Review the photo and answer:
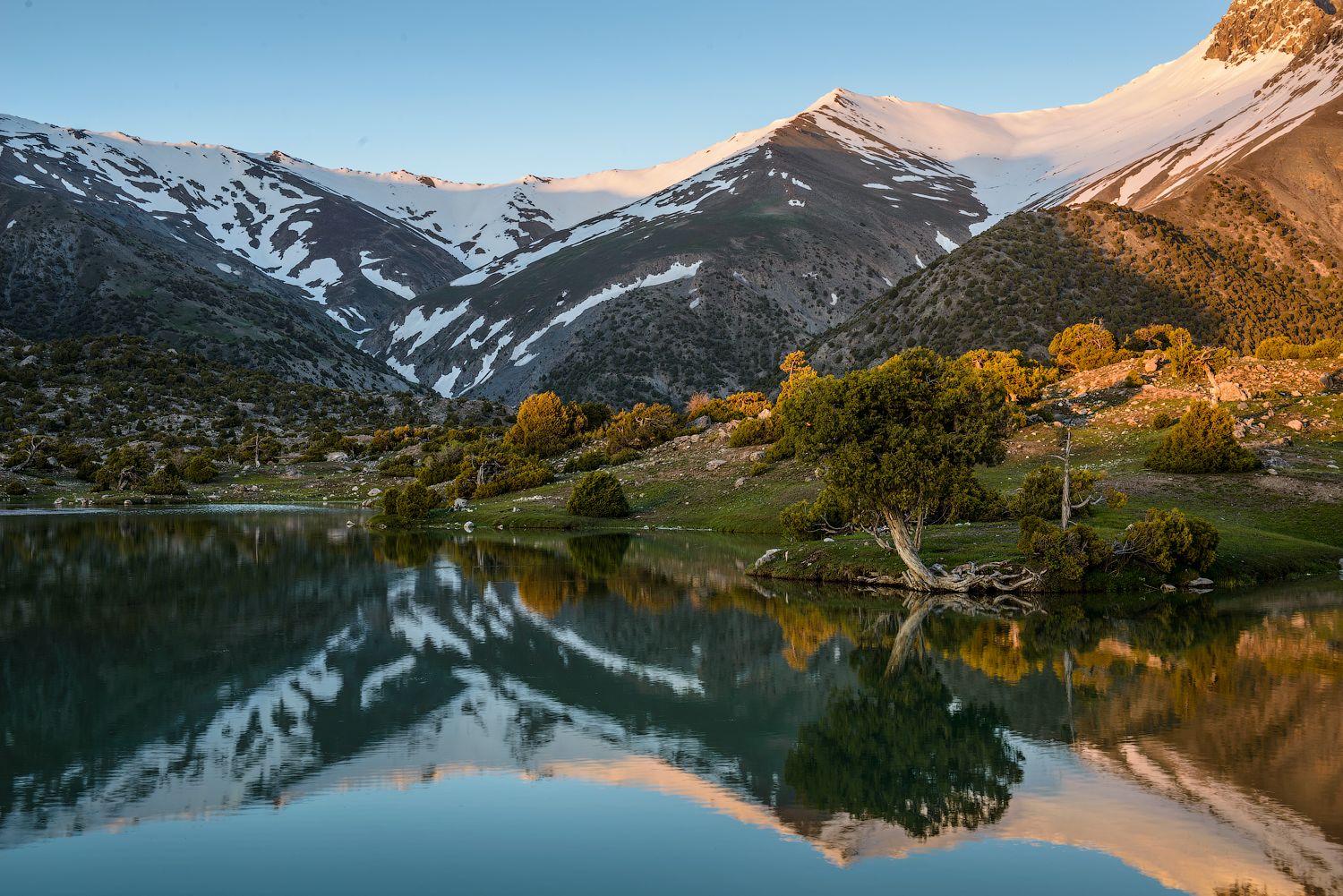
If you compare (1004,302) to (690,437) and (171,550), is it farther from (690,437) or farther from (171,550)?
(171,550)

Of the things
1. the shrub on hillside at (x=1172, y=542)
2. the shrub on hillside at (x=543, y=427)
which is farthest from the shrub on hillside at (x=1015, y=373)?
the shrub on hillside at (x=543, y=427)

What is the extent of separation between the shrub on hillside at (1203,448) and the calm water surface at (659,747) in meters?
16.6

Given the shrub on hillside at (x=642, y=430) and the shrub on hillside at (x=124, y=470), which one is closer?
the shrub on hillside at (x=124, y=470)

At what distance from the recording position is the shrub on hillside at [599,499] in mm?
64938

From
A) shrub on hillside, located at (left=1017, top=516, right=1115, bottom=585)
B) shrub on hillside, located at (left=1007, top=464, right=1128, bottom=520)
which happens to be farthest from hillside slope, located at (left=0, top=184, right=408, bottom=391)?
shrub on hillside, located at (left=1017, top=516, right=1115, bottom=585)

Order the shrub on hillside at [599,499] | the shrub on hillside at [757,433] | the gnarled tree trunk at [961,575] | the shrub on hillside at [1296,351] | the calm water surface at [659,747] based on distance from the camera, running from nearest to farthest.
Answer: the calm water surface at [659,747], the gnarled tree trunk at [961,575], the shrub on hillside at [599,499], the shrub on hillside at [757,433], the shrub on hillside at [1296,351]

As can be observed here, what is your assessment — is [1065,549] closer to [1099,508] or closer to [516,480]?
[1099,508]

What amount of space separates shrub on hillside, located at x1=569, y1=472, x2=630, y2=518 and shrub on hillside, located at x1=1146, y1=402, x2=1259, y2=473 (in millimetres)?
30427

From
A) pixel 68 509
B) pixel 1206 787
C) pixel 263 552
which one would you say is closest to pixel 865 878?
pixel 1206 787

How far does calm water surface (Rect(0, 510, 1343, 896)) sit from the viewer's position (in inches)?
513

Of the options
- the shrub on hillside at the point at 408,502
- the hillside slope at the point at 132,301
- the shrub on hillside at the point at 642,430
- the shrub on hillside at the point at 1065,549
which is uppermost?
the hillside slope at the point at 132,301

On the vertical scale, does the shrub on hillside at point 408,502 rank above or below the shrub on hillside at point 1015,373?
below

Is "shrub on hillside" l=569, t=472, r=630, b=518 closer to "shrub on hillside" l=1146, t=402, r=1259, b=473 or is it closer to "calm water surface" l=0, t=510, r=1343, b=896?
"calm water surface" l=0, t=510, r=1343, b=896

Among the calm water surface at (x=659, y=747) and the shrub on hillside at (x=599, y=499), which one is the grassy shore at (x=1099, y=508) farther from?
the calm water surface at (x=659, y=747)
